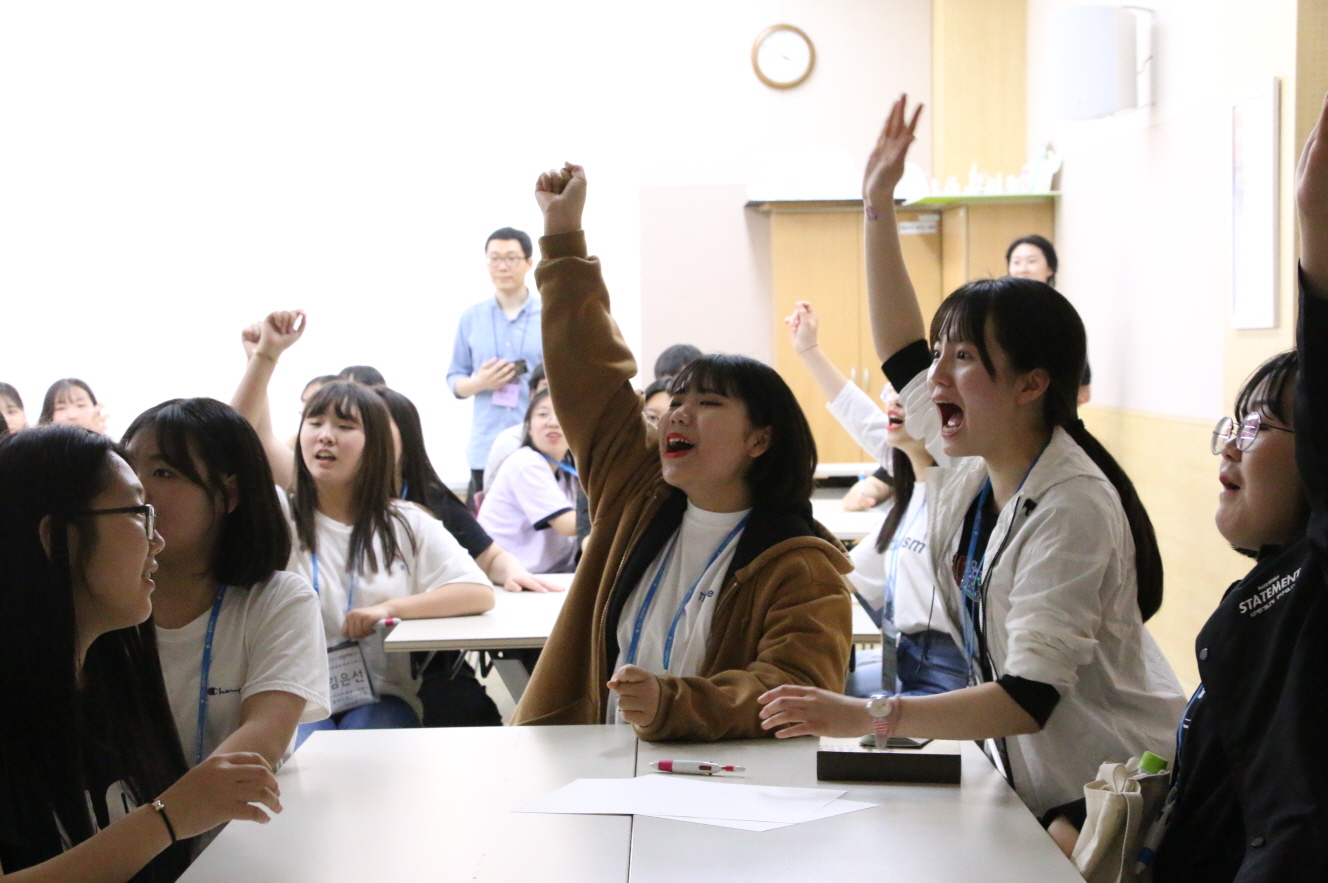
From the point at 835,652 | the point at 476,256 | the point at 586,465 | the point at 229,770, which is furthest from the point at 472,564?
the point at 476,256

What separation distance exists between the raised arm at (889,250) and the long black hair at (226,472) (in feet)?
3.69

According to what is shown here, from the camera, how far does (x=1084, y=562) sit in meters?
1.70

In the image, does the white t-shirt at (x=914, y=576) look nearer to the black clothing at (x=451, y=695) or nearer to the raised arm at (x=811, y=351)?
the raised arm at (x=811, y=351)

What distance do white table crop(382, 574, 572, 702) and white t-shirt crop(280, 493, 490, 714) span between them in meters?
0.10

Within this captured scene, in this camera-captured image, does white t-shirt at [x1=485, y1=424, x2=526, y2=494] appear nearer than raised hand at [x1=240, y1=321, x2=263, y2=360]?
No

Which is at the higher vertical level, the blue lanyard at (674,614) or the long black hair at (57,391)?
the long black hair at (57,391)

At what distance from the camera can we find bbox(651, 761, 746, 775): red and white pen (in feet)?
5.69

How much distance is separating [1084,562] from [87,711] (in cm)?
142

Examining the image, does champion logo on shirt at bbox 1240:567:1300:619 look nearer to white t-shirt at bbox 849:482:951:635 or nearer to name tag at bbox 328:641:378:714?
white t-shirt at bbox 849:482:951:635

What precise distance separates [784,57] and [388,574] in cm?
498

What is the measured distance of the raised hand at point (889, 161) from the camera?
2.18 m

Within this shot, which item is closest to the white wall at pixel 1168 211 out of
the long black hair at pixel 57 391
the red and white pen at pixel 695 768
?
the red and white pen at pixel 695 768

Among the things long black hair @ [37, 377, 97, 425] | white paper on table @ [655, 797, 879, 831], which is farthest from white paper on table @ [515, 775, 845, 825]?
long black hair @ [37, 377, 97, 425]

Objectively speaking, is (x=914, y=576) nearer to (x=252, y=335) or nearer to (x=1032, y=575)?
(x=1032, y=575)
